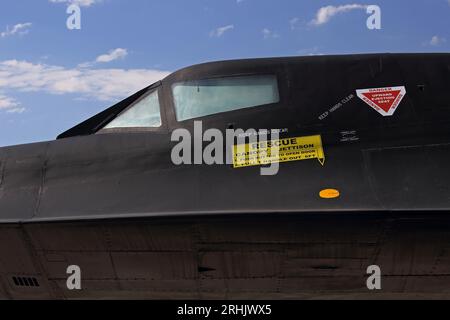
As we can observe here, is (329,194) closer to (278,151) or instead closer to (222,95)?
(278,151)

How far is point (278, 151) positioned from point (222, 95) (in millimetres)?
1102

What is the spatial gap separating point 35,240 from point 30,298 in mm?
958

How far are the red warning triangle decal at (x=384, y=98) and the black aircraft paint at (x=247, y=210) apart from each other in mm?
74

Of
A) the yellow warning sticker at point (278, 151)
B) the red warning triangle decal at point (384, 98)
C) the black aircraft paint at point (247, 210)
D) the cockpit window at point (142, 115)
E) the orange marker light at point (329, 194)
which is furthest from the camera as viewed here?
the cockpit window at point (142, 115)

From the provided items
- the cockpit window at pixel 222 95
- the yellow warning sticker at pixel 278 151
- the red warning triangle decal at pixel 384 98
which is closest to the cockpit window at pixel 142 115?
the cockpit window at pixel 222 95

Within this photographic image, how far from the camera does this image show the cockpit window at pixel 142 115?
252 inches

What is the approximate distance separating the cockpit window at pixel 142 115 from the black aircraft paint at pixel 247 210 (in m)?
0.12

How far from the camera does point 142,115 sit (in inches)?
257

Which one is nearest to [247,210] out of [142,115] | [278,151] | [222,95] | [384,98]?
[278,151]

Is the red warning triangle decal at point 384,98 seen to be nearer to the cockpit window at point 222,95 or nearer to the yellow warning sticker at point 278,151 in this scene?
the yellow warning sticker at point 278,151

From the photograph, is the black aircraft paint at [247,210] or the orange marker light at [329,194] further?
the orange marker light at [329,194]

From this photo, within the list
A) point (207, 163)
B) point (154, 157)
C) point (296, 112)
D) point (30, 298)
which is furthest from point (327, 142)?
point (30, 298)

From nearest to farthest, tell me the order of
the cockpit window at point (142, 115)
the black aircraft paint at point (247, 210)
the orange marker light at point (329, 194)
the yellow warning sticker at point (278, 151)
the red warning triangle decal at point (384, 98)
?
the black aircraft paint at point (247, 210), the orange marker light at point (329, 194), the yellow warning sticker at point (278, 151), the red warning triangle decal at point (384, 98), the cockpit window at point (142, 115)

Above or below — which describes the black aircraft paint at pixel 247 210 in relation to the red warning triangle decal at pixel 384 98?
below
